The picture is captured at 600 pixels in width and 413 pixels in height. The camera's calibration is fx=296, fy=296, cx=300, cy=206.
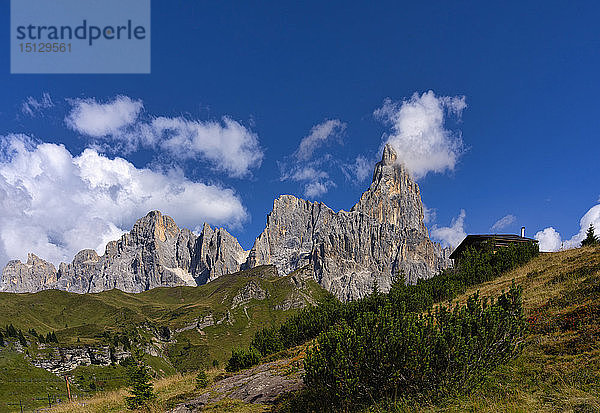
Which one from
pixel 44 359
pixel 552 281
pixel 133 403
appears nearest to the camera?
pixel 133 403

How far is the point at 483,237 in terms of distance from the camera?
5272 centimetres

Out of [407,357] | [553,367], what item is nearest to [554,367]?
[553,367]

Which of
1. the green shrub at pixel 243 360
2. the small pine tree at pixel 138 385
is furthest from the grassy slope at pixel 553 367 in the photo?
the green shrub at pixel 243 360

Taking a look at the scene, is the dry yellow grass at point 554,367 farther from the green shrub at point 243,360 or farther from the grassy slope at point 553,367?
the green shrub at point 243,360

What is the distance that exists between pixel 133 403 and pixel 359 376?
1382 cm

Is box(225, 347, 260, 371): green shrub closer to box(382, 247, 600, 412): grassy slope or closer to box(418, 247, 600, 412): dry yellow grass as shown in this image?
box(382, 247, 600, 412): grassy slope

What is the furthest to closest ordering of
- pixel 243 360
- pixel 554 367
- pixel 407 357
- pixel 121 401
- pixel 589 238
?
pixel 589 238 < pixel 243 360 < pixel 121 401 < pixel 554 367 < pixel 407 357

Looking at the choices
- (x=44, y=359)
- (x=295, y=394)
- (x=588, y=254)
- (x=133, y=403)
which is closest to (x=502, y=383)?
(x=295, y=394)

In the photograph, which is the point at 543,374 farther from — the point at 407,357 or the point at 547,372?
the point at 407,357

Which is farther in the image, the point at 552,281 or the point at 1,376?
the point at 1,376

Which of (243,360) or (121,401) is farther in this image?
(243,360)

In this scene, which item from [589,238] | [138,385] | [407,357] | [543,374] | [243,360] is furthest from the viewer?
[589,238]

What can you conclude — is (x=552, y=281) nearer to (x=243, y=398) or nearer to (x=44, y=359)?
(x=243, y=398)

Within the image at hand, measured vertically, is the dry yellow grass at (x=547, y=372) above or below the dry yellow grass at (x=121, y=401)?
above
